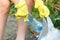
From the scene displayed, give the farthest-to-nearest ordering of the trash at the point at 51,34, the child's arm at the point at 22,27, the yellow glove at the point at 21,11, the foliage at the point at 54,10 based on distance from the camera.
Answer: the foliage at the point at 54,10
the child's arm at the point at 22,27
the trash at the point at 51,34
the yellow glove at the point at 21,11

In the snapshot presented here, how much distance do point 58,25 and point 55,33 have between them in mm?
679

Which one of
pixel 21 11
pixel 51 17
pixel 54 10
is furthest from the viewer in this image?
pixel 54 10

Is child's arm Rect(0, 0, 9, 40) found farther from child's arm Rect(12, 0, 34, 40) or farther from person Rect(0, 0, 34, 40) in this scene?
child's arm Rect(12, 0, 34, 40)

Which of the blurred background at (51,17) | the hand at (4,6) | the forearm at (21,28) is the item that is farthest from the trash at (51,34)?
the blurred background at (51,17)

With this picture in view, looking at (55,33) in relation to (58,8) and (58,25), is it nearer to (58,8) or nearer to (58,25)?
(58,25)

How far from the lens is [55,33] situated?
2189 millimetres

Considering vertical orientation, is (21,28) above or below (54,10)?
below

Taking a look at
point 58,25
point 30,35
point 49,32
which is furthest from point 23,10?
point 30,35

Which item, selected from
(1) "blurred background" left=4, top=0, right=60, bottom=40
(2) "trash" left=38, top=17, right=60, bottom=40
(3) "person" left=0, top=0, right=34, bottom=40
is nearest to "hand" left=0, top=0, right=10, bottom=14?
(3) "person" left=0, top=0, right=34, bottom=40

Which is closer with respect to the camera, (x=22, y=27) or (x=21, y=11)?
(x=21, y=11)

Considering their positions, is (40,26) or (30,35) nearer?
(40,26)

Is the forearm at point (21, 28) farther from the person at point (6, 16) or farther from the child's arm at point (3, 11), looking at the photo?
the child's arm at point (3, 11)

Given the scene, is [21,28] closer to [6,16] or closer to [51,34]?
[6,16]

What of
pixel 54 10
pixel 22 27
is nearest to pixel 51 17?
pixel 54 10
